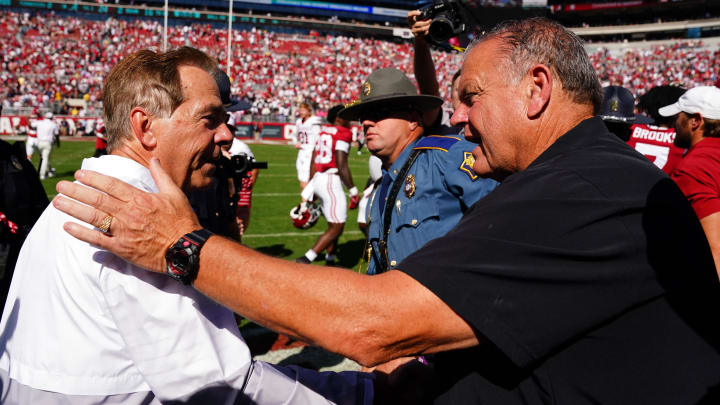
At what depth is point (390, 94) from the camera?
12.8 ft

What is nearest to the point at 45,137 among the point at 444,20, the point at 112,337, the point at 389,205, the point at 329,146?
the point at 329,146

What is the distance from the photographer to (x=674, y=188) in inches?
58.8

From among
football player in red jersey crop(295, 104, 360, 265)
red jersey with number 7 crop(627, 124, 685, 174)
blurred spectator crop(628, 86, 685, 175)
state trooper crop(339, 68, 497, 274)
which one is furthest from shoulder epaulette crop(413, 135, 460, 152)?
football player in red jersey crop(295, 104, 360, 265)

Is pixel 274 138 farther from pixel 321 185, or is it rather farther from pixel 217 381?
pixel 217 381

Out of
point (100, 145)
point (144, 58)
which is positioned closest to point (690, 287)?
point (144, 58)

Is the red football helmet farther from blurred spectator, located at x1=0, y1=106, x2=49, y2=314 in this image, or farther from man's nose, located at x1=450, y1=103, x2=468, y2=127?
man's nose, located at x1=450, y1=103, x2=468, y2=127

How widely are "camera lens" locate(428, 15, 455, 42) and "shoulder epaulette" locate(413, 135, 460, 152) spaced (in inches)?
25.7

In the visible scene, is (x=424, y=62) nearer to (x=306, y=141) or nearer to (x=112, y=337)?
(x=112, y=337)

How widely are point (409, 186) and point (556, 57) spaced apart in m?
1.80

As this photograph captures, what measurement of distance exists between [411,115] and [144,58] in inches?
86.0

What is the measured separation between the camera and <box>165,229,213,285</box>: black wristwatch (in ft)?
4.76

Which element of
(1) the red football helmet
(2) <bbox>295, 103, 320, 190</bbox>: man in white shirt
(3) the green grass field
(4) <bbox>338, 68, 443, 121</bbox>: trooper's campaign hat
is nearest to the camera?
(4) <bbox>338, 68, 443, 121</bbox>: trooper's campaign hat

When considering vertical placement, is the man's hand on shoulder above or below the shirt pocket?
above

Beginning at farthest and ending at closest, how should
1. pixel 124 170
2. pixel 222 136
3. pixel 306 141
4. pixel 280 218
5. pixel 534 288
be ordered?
1. pixel 306 141
2. pixel 280 218
3. pixel 222 136
4. pixel 124 170
5. pixel 534 288
